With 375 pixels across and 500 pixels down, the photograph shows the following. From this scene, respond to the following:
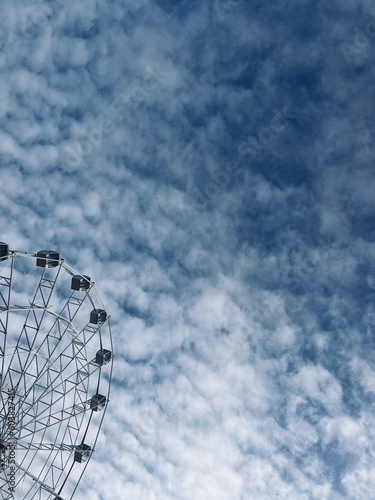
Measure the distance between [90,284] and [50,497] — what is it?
21.5m

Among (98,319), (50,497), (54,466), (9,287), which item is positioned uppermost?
(98,319)

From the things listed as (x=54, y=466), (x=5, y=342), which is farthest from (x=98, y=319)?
(x=54, y=466)

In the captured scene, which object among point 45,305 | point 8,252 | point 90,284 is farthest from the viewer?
point 90,284

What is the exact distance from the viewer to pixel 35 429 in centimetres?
4275

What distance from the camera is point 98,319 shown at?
46.0 meters

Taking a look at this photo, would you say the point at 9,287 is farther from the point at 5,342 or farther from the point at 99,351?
the point at 99,351

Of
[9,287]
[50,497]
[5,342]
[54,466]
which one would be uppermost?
[9,287]

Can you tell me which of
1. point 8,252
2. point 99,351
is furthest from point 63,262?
point 99,351

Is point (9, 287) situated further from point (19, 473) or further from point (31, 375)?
point (19, 473)

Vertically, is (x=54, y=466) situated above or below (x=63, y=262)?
below

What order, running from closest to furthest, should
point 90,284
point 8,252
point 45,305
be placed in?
point 8,252
point 45,305
point 90,284

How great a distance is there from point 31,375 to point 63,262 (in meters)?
12.0

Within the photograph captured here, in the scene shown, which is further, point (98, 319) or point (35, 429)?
point (98, 319)

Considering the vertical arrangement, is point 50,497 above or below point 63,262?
below
